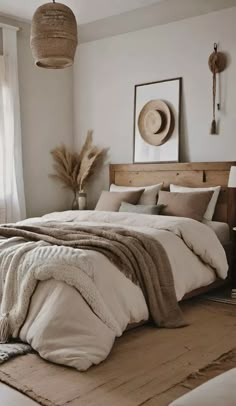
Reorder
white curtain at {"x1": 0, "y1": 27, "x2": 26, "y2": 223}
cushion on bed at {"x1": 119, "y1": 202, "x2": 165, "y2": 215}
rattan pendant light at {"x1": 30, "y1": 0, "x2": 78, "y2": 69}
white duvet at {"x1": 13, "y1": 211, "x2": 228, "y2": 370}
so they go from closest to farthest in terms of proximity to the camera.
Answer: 1. white duvet at {"x1": 13, "y1": 211, "x2": 228, "y2": 370}
2. rattan pendant light at {"x1": 30, "y1": 0, "x2": 78, "y2": 69}
3. cushion on bed at {"x1": 119, "y1": 202, "x2": 165, "y2": 215}
4. white curtain at {"x1": 0, "y1": 27, "x2": 26, "y2": 223}

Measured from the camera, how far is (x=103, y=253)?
A: 318cm

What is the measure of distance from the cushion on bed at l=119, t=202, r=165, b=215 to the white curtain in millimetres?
1315

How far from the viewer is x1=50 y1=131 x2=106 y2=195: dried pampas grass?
19.1ft

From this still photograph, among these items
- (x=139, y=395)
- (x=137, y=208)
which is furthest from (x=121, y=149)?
(x=139, y=395)

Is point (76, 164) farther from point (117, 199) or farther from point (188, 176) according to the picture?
point (188, 176)

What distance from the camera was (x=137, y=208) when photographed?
182 inches

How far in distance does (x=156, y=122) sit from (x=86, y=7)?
1368 millimetres

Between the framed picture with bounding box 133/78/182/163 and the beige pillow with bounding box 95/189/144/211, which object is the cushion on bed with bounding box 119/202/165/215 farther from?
the framed picture with bounding box 133/78/182/163

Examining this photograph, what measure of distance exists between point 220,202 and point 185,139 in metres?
0.84

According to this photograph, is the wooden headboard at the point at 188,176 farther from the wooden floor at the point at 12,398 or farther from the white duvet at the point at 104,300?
the wooden floor at the point at 12,398

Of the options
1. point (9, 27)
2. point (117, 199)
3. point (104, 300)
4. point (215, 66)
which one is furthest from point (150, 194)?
point (9, 27)

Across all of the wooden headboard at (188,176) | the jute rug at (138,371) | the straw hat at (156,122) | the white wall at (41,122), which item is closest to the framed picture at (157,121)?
the straw hat at (156,122)

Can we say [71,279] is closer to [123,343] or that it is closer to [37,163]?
[123,343]

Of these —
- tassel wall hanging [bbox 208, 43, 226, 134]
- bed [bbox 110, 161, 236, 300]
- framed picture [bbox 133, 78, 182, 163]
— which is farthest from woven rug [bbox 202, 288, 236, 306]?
tassel wall hanging [bbox 208, 43, 226, 134]
